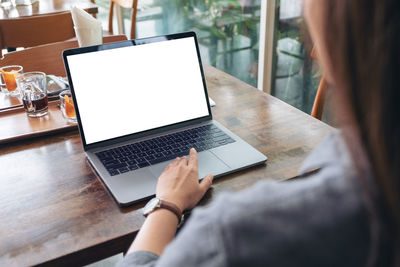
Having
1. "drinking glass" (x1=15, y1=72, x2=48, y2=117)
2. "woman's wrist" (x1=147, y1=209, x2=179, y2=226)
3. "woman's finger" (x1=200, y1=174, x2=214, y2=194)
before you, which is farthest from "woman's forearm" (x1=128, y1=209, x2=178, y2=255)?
"drinking glass" (x1=15, y1=72, x2=48, y2=117)

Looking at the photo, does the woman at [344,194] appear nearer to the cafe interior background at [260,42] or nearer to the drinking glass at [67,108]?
the drinking glass at [67,108]

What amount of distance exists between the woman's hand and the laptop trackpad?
32mm

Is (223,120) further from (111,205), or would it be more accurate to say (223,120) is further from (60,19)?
(60,19)

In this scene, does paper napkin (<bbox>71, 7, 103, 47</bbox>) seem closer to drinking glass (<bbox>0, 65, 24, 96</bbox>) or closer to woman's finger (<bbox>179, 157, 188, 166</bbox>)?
drinking glass (<bbox>0, 65, 24, 96</bbox>)

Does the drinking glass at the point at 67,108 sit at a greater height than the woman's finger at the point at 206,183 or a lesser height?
greater

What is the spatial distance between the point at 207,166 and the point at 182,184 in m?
0.13

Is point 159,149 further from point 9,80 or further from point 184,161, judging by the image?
point 9,80

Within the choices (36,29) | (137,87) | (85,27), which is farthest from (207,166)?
(36,29)

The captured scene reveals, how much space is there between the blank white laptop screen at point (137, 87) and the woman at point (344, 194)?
676mm

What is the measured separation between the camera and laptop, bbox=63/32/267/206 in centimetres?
101

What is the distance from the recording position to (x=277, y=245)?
1.37 ft

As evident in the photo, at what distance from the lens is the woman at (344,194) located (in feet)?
1.29

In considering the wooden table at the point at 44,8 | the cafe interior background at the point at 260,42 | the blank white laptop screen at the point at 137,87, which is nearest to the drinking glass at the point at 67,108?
the blank white laptop screen at the point at 137,87

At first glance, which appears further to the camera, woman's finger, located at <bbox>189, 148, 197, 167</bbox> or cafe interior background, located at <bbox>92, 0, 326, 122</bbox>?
cafe interior background, located at <bbox>92, 0, 326, 122</bbox>
